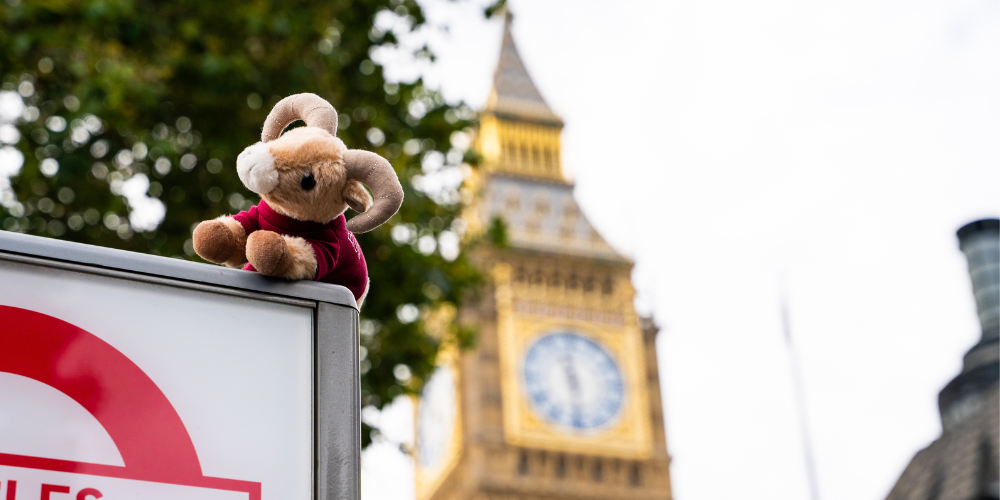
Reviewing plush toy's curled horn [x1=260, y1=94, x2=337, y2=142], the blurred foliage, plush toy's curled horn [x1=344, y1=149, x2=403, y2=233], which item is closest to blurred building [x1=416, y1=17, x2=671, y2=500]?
the blurred foliage

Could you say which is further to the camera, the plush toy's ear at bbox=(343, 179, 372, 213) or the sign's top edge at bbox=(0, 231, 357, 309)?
the plush toy's ear at bbox=(343, 179, 372, 213)

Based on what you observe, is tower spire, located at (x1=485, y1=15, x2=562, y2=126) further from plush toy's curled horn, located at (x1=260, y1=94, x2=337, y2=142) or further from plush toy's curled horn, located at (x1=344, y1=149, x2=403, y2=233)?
plush toy's curled horn, located at (x1=344, y1=149, x2=403, y2=233)

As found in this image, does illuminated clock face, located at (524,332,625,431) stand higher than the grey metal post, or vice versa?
illuminated clock face, located at (524,332,625,431)

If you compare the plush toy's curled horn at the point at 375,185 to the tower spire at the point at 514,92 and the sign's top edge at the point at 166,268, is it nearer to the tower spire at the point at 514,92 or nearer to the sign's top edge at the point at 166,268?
the sign's top edge at the point at 166,268

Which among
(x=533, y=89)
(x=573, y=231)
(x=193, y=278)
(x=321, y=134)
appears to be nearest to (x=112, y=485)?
(x=193, y=278)

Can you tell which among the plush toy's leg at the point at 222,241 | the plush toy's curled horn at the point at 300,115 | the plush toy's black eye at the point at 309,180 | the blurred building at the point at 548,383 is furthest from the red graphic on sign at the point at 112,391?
the blurred building at the point at 548,383

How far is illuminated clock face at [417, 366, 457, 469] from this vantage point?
48906 mm

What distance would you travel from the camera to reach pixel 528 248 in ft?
159

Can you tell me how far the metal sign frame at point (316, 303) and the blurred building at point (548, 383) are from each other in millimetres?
42626

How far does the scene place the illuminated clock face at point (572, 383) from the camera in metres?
46.0

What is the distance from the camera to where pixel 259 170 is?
2184mm

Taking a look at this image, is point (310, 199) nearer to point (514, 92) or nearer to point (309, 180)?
point (309, 180)

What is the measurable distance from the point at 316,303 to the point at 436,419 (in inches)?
1918

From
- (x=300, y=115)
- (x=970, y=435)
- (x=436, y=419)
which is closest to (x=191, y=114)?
(x=300, y=115)
